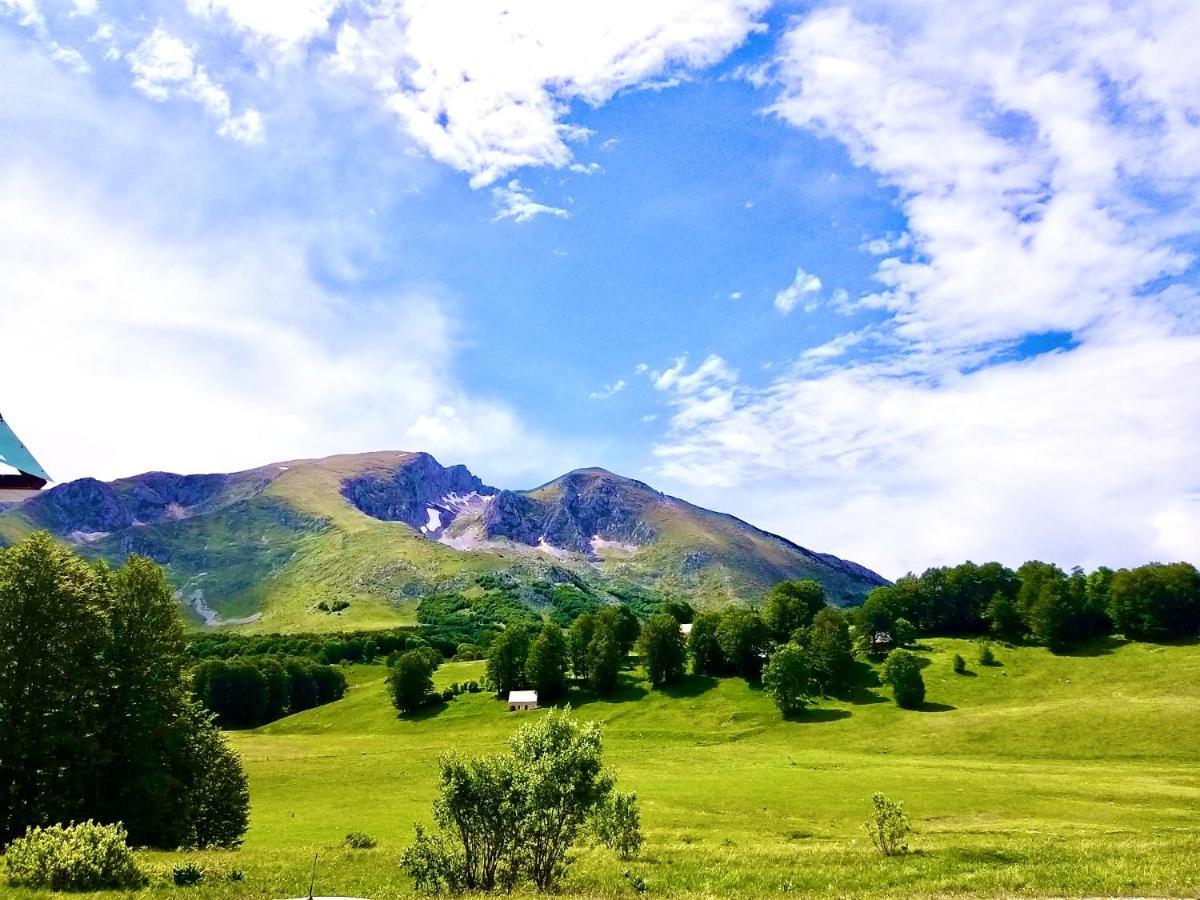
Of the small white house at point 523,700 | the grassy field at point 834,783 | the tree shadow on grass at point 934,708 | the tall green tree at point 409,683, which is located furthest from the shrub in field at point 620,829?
the tall green tree at point 409,683

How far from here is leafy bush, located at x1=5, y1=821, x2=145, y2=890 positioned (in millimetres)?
24016

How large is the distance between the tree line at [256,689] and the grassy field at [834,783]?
550 inches

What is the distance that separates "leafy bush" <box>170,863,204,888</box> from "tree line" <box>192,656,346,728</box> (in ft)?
490

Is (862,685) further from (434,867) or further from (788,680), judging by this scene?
(434,867)

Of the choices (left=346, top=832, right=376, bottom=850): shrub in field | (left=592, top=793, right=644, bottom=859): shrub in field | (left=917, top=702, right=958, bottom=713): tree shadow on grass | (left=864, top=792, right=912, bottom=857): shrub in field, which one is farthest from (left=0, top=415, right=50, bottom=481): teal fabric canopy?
(left=917, top=702, right=958, bottom=713): tree shadow on grass

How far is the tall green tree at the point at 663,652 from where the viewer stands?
144 metres

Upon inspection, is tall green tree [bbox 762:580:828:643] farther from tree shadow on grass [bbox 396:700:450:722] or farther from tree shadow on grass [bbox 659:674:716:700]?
tree shadow on grass [bbox 396:700:450:722]

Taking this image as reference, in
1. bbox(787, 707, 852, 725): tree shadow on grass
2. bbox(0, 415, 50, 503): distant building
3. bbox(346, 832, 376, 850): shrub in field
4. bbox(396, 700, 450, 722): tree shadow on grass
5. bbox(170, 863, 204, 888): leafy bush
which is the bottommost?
bbox(396, 700, 450, 722): tree shadow on grass

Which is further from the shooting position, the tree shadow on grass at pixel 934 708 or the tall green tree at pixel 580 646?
the tall green tree at pixel 580 646

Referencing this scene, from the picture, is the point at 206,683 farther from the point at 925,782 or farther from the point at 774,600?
the point at 925,782

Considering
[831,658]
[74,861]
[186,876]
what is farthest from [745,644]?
[74,861]

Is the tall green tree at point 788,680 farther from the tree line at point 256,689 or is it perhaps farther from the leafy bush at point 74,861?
the tree line at point 256,689

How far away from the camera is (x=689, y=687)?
14088cm

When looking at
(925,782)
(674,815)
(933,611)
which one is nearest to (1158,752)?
(925,782)
